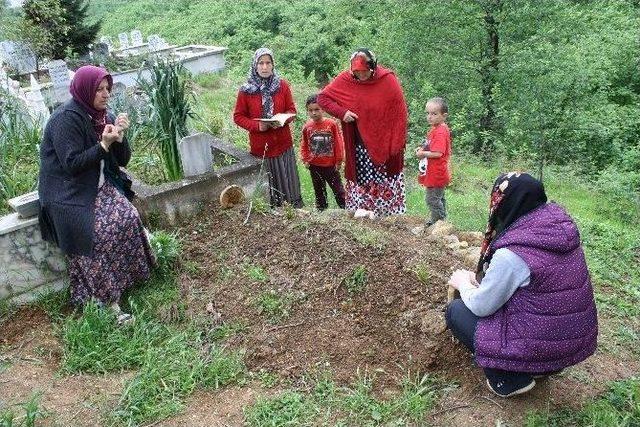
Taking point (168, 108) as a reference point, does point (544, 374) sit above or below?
below

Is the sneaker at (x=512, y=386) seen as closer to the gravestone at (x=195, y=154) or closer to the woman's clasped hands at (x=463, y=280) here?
the woman's clasped hands at (x=463, y=280)

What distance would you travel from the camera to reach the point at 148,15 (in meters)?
26.9

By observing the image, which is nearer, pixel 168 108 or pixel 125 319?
pixel 125 319

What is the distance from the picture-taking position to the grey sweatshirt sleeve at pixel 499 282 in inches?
98.0

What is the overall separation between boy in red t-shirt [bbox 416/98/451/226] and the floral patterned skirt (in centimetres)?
25

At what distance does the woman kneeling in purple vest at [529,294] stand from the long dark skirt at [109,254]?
7.16 feet

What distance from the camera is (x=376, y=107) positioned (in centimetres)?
462

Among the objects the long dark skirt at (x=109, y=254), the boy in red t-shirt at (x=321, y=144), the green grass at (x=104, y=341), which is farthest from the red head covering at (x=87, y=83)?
the boy in red t-shirt at (x=321, y=144)

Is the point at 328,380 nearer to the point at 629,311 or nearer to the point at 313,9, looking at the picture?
the point at 629,311

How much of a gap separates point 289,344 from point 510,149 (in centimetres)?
888

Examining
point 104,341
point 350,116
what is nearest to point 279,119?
point 350,116

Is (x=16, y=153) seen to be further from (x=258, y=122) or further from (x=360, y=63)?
(x=360, y=63)

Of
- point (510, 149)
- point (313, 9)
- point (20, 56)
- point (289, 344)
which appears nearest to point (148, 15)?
→ point (313, 9)

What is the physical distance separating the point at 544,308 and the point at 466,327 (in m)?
0.41
